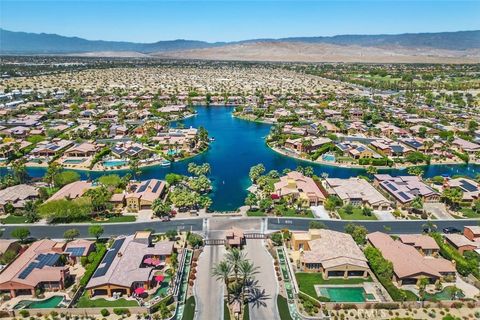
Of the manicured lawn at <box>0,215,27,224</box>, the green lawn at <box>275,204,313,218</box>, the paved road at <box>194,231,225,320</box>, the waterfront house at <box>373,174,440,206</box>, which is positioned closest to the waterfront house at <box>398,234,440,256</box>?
the waterfront house at <box>373,174,440,206</box>

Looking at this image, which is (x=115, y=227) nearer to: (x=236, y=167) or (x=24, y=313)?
(x=24, y=313)

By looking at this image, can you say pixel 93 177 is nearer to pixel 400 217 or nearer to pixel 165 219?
pixel 165 219

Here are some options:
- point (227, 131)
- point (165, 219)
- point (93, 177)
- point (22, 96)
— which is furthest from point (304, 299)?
point (22, 96)

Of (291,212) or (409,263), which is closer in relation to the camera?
(409,263)

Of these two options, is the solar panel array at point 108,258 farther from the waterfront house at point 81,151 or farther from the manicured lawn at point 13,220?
the waterfront house at point 81,151

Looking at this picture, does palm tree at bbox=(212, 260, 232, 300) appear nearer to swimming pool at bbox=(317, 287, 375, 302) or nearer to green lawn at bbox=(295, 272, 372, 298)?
green lawn at bbox=(295, 272, 372, 298)

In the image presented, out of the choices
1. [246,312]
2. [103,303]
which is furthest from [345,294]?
[103,303]
